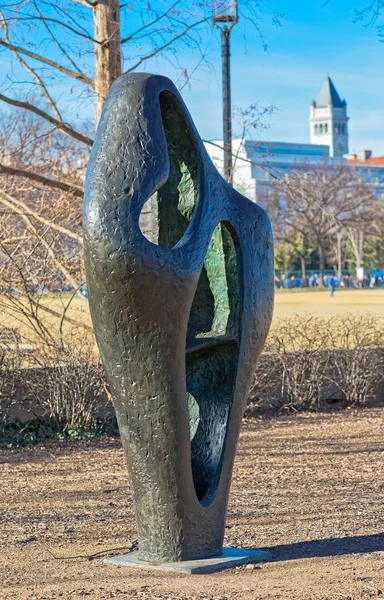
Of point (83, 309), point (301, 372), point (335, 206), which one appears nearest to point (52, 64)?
point (83, 309)

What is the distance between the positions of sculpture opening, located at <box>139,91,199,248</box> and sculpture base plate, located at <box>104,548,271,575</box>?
1.67 metres

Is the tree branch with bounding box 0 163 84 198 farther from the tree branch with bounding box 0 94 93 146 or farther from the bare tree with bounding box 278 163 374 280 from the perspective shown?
the bare tree with bounding box 278 163 374 280

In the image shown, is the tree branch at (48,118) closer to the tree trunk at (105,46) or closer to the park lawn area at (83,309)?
the tree trunk at (105,46)

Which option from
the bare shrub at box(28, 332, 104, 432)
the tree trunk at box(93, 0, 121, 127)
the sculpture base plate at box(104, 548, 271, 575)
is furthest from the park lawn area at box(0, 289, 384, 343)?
the sculpture base plate at box(104, 548, 271, 575)

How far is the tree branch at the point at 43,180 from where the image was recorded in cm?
945

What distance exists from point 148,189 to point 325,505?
10.2 ft

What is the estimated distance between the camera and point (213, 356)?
5367 millimetres

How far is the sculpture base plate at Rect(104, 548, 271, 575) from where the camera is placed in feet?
16.2

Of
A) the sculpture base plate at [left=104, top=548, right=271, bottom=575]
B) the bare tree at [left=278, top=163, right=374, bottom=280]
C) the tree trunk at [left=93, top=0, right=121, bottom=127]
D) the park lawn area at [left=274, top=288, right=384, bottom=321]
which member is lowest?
the sculpture base plate at [left=104, top=548, right=271, bottom=575]

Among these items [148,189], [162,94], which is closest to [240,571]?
[148,189]

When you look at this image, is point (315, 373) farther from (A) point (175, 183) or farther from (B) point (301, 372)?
(A) point (175, 183)

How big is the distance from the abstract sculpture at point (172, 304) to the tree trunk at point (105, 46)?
5201mm

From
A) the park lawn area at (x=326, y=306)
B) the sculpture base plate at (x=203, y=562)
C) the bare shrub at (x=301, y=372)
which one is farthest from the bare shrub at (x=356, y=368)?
the park lawn area at (x=326, y=306)

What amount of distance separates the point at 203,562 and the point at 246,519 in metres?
1.49
